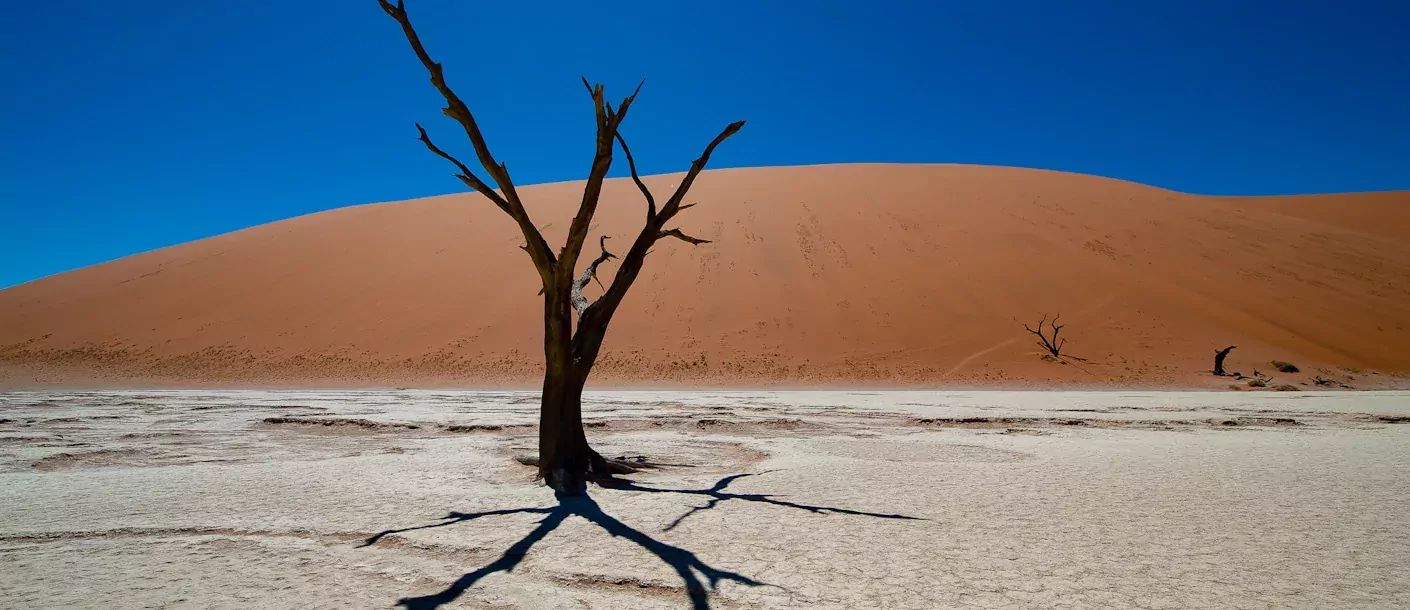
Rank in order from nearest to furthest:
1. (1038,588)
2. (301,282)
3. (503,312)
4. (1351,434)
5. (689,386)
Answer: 1. (1038,588)
2. (1351,434)
3. (689,386)
4. (503,312)
5. (301,282)

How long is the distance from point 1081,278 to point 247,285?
2882 cm

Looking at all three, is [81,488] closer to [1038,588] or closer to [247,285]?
[1038,588]

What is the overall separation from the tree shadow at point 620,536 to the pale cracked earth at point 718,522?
0.05ft

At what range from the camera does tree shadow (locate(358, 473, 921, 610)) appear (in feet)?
8.35

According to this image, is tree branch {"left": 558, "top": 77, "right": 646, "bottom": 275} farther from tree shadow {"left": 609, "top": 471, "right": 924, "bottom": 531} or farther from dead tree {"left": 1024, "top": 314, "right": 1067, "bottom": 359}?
dead tree {"left": 1024, "top": 314, "right": 1067, "bottom": 359}

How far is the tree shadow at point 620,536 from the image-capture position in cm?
254

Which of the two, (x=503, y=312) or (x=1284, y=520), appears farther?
(x=503, y=312)

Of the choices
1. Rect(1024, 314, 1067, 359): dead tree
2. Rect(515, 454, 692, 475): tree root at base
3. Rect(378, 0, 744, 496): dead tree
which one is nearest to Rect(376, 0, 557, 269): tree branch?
Rect(378, 0, 744, 496): dead tree

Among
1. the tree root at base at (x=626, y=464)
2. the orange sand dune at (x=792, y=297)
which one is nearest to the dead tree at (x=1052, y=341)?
the orange sand dune at (x=792, y=297)

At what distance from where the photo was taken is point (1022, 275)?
2342 cm

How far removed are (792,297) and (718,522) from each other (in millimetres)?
19339

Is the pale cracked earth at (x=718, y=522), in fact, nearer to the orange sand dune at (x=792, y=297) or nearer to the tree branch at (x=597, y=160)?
the tree branch at (x=597, y=160)

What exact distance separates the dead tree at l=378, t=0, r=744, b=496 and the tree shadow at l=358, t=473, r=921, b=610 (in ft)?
1.19

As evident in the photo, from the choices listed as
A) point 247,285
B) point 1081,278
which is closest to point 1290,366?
point 1081,278
